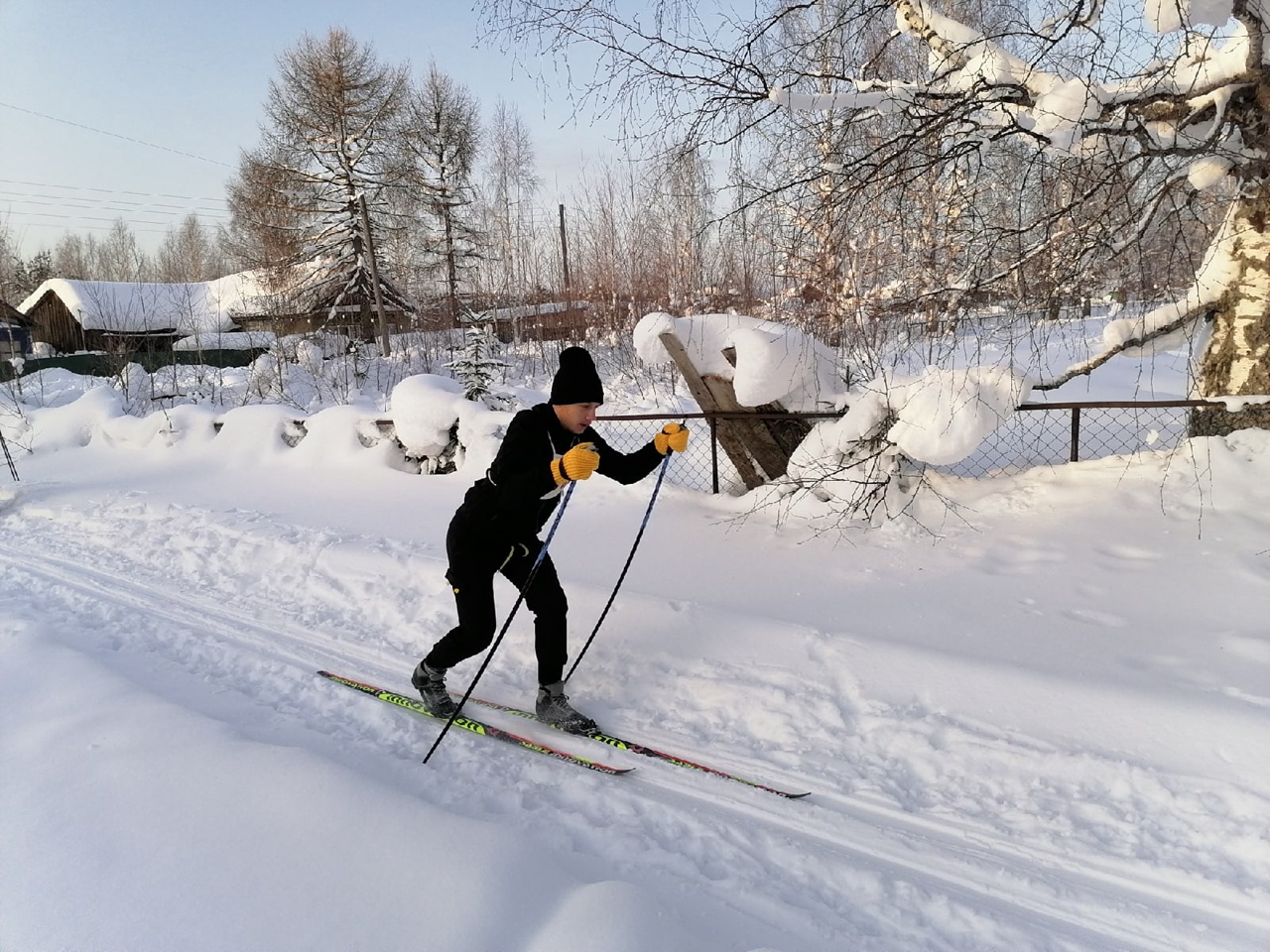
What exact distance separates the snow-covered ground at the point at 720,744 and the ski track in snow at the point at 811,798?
0.04 feet

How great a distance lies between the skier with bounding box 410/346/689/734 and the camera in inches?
127

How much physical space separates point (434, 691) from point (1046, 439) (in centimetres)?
678

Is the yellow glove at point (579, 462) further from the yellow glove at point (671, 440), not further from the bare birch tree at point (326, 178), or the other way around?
the bare birch tree at point (326, 178)

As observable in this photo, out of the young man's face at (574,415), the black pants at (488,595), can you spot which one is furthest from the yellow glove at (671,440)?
the black pants at (488,595)

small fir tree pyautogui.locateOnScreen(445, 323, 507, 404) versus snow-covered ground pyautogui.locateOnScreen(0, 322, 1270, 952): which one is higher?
small fir tree pyautogui.locateOnScreen(445, 323, 507, 404)

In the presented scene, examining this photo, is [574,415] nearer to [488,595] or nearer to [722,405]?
[488,595]

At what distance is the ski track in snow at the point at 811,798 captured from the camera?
2283 millimetres

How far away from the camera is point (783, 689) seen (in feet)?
11.6

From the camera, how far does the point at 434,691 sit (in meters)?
3.55

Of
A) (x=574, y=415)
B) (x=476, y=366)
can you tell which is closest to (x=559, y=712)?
(x=574, y=415)

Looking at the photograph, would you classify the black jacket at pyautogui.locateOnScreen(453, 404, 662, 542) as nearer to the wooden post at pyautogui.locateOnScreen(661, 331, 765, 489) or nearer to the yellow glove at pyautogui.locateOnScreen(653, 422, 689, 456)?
the yellow glove at pyautogui.locateOnScreen(653, 422, 689, 456)

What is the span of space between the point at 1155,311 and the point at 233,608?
688 cm

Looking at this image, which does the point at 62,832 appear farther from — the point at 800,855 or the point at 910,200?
the point at 910,200

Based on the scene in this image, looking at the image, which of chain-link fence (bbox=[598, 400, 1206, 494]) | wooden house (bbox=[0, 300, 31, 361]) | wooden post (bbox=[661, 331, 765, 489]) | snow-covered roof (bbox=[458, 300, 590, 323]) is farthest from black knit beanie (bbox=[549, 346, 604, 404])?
wooden house (bbox=[0, 300, 31, 361])
